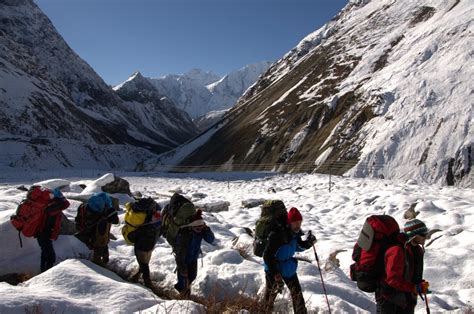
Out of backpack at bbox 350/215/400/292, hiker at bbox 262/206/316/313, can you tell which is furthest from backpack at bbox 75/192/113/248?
backpack at bbox 350/215/400/292

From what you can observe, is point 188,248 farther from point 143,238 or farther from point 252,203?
point 252,203

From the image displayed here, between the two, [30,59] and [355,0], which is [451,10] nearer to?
[355,0]

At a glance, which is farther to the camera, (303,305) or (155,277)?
(155,277)

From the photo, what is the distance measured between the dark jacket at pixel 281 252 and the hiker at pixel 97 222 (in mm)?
2945

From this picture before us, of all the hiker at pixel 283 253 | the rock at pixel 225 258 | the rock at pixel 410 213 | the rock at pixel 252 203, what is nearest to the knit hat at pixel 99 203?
the rock at pixel 225 258

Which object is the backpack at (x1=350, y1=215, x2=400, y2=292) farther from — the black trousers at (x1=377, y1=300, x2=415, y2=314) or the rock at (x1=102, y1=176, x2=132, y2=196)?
the rock at (x1=102, y1=176, x2=132, y2=196)

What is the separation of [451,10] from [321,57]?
2050 centimetres

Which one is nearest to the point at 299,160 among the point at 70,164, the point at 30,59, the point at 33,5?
the point at 70,164

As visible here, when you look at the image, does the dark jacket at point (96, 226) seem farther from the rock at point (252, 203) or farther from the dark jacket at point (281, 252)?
the rock at point (252, 203)

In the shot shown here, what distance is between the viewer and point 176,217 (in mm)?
5891

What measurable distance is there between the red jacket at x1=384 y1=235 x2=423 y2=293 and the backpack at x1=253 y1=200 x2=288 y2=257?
1.60 m

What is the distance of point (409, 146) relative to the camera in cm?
2500

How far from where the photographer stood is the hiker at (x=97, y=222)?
6527 mm

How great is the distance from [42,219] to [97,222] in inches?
36.6
